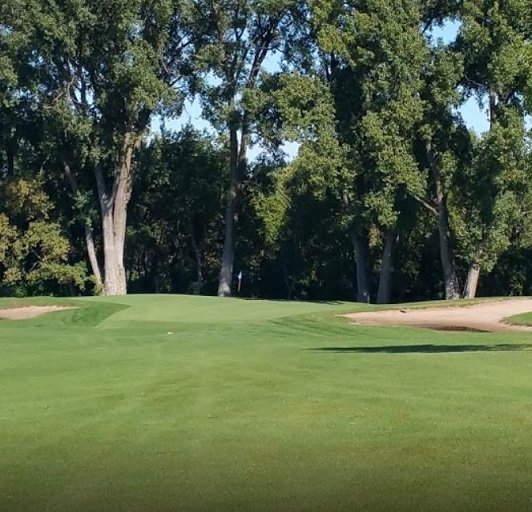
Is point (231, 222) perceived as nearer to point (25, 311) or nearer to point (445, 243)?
point (445, 243)

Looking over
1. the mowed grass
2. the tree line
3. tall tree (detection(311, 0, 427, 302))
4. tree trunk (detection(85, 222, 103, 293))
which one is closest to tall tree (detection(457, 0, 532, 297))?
Result: the tree line

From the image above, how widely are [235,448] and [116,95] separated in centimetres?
4030

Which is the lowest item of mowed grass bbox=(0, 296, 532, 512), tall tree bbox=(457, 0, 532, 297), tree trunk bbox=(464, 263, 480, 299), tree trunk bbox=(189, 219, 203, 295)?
mowed grass bbox=(0, 296, 532, 512)

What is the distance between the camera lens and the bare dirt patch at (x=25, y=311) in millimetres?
34844

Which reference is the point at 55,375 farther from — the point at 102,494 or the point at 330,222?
the point at 330,222

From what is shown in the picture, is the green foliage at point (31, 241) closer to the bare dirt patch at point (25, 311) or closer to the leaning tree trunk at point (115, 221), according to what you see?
the leaning tree trunk at point (115, 221)

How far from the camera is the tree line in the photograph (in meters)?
42.5

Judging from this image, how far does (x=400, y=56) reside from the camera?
42156 millimetres

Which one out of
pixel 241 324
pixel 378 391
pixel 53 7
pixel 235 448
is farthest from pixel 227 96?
pixel 235 448

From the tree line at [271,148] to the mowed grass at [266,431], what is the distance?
25.1 metres

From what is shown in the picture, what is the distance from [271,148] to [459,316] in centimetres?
2091

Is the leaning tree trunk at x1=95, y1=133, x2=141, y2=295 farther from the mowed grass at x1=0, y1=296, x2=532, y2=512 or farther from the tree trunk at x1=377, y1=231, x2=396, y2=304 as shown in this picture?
the mowed grass at x1=0, y1=296, x2=532, y2=512

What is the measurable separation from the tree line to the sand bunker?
363 inches

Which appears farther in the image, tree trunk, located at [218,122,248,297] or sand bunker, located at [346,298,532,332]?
tree trunk, located at [218,122,248,297]
